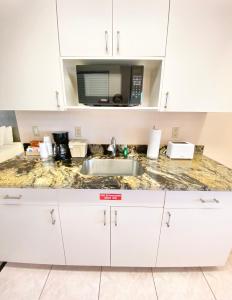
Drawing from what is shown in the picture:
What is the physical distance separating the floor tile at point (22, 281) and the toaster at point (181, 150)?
1590 mm

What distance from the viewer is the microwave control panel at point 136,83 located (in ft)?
3.60

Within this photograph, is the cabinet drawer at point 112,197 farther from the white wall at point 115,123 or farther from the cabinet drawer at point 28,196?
the white wall at point 115,123

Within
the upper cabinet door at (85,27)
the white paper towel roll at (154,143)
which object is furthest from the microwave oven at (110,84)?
the white paper towel roll at (154,143)

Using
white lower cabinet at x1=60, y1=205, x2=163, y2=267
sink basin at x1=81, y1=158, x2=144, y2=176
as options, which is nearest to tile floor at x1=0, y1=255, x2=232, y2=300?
white lower cabinet at x1=60, y1=205, x2=163, y2=267

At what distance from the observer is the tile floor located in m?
1.11

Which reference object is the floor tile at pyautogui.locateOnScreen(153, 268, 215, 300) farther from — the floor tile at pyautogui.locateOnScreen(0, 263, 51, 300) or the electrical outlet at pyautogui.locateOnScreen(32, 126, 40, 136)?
the electrical outlet at pyautogui.locateOnScreen(32, 126, 40, 136)

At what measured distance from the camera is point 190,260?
1.18m

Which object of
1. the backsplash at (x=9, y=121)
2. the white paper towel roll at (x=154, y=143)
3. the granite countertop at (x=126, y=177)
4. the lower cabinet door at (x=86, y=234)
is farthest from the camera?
the backsplash at (x=9, y=121)

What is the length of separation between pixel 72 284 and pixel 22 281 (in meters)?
0.43

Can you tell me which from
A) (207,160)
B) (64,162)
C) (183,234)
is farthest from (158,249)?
(64,162)

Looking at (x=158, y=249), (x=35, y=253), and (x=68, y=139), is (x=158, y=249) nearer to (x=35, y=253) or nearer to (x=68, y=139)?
(x=35, y=253)

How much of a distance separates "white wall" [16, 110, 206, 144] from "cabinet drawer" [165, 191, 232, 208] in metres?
0.72

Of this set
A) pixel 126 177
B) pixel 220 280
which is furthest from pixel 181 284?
pixel 126 177

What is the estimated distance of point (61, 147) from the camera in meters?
1.43
